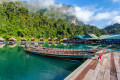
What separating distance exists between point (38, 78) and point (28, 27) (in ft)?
198

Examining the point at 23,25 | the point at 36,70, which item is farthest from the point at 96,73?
the point at 23,25

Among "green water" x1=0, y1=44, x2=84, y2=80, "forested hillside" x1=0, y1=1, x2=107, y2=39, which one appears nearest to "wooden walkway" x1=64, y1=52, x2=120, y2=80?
"green water" x1=0, y1=44, x2=84, y2=80

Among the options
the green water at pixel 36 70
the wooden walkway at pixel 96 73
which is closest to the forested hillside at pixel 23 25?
the green water at pixel 36 70

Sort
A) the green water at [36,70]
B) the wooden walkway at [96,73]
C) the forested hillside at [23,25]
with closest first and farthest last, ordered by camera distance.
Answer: the wooden walkway at [96,73], the green water at [36,70], the forested hillside at [23,25]

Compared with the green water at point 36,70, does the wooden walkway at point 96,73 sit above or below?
above

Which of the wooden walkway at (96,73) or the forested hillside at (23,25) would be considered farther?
the forested hillside at (23,25)

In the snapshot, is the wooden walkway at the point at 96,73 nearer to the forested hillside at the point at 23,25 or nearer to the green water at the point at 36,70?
the green water at the point at 36,70

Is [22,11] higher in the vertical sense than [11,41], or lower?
higher

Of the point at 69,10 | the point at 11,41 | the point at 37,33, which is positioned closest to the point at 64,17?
the point at 69,10

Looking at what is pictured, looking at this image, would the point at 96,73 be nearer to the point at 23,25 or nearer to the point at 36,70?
the point at 36,70

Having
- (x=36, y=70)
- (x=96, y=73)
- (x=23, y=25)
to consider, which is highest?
(x=23, y=25)

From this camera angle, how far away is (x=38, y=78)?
7.24 metres

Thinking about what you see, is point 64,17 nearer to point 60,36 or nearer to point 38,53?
point 60,36

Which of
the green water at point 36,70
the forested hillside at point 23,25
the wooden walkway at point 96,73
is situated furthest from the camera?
the forested hillside at point 23,25
